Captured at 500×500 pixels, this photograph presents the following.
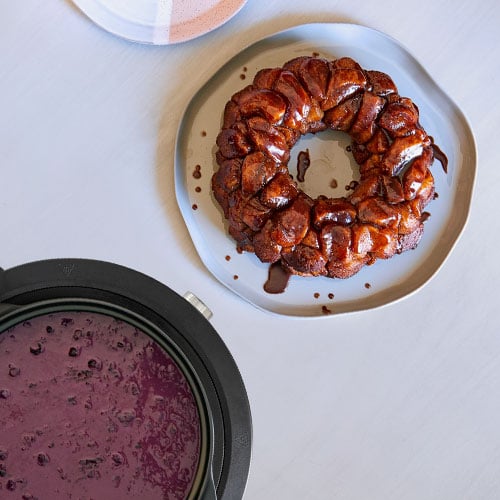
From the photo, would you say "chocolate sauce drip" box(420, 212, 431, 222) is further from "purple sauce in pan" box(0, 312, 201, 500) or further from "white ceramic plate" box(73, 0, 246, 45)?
"purple sauce in pan" box(0, 312, 201, 500)

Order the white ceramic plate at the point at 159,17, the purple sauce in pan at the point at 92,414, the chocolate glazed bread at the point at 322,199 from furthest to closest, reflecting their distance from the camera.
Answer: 1. the white ceramic plate at the point at 159,17
2. the chocolate glazed bread at the point at 322,199
3. the purple sauce in pan at the point at 92,414

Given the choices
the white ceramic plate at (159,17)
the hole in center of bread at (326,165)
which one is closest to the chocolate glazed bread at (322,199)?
the hole in center of bread at (326,165)

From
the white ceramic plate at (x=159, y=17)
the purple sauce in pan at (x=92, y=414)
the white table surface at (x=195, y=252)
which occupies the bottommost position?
the purple sauce in pan at (x=92, y=414)

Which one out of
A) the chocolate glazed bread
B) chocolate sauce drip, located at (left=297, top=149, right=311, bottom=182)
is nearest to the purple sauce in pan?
the chocolate glazed bread

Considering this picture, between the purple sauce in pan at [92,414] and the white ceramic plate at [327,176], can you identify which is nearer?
the purple sauce in pan at [92,414]

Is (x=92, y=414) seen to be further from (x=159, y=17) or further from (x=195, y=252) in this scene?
(x=159, y=17)

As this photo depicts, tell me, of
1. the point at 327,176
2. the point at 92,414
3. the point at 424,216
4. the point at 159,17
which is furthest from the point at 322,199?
the point at 92,414

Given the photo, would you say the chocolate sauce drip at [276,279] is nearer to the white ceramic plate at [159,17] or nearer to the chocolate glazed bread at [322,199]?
the chocolate glazed bread at [322,199]
